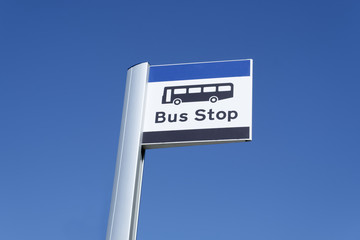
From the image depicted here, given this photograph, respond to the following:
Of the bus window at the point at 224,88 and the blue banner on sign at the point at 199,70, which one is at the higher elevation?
the blue banner on sign at the point at 199,70

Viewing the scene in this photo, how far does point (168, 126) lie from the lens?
346 cm

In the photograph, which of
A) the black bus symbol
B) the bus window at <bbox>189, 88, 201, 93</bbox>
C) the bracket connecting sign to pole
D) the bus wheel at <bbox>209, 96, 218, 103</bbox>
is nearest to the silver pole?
the bracket connecting sign to pole

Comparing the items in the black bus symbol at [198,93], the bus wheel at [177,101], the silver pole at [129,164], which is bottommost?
the silver pole at [129,164]

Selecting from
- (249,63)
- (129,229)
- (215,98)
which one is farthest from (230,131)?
(129,229)

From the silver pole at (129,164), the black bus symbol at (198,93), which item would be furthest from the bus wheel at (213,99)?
the silver pole at (129,164)

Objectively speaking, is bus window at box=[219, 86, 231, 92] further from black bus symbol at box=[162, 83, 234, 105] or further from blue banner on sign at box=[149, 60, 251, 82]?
blue banner on sign at box=[149, 60, 251, 82]

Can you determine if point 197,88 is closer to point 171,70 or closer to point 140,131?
point 171,70

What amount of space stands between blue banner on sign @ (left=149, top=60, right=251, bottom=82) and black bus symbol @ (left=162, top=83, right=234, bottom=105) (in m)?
0.09

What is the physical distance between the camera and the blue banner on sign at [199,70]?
3.64 m

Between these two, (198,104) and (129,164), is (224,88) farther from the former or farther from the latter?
(129,164)

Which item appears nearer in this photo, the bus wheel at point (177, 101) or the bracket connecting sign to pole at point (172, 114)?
the bracket connecting sign to pole at point (172, 114)

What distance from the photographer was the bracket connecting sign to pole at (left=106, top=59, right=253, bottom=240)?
3.31 metres

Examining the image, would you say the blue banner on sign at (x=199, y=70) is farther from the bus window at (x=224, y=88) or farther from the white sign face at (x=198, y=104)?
the bus window at (x=224, y=88)

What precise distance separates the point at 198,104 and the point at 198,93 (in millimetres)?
100
